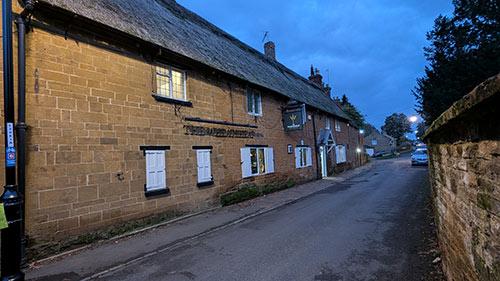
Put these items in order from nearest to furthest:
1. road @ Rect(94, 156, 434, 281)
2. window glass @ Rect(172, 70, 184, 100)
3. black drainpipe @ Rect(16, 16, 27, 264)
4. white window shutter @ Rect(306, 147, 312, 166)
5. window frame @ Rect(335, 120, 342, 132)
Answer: road @ Rect(94, 156, 434, 281) → black drainpipe @ Rect(16, 16, 27, 264) → window glass @ Rect(172, 70, 184, 100) → white window shutter @ Rect(306, 147, 312, 166) → window frame @ Rect(335, 120, 342, 132)

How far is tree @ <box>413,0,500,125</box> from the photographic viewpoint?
50.3 feet

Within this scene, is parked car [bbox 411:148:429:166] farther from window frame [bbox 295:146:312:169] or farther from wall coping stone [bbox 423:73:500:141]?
wall coping stone [bbox 423:73:500:141]

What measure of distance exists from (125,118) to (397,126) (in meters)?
103

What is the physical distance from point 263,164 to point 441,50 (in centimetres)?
1314

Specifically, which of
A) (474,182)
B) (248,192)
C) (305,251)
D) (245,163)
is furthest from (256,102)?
(474,182)

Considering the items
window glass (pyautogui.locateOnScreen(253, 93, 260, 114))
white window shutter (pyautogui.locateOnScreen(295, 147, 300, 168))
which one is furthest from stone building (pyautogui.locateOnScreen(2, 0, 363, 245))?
white window shutter (pyautogui.locateOnScreen(295, 147, 300, 168))

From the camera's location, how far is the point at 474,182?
9.09 ft

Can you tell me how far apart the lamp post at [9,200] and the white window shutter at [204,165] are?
7.51 meters

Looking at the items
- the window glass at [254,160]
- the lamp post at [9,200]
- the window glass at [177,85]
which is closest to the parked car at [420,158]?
the window glass at [254,160]

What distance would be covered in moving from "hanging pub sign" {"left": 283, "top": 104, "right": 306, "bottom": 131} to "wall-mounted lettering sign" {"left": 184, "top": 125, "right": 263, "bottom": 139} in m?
3.15

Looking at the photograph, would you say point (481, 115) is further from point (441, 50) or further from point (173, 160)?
point (441, 50)

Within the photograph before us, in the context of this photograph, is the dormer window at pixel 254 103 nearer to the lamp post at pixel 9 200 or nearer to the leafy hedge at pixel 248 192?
the leafy hedge at pixel 248 192

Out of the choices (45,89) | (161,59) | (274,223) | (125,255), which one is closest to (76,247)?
(125,255)

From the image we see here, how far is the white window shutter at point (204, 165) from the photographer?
11344 millimetres
